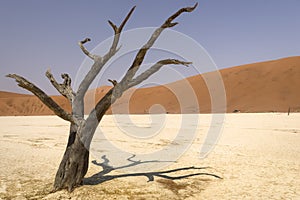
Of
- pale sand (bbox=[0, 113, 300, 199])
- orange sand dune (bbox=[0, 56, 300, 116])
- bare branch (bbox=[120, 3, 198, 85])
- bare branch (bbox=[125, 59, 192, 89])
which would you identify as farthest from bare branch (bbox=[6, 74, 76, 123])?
orange sand dune (bbox=[0, 56, 300, 116])

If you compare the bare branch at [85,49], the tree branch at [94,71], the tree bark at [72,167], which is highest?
the bare branch at [85,49]

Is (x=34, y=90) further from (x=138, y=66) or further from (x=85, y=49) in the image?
(x=138, y=66)

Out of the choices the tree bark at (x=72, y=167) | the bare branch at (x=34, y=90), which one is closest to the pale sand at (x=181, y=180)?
the tree bark at (x=72, y=167)

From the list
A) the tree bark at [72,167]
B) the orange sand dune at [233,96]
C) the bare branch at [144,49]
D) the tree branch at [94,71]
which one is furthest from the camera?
the orange sand dune at [233,96]

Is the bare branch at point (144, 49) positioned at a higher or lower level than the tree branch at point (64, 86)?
higher

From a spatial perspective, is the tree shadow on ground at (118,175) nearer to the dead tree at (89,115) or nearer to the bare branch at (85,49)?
the dead tree at (89,115)

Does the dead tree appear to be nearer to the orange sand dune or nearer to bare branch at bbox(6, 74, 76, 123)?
bare branch at bbox(6, 74, 76, 123)

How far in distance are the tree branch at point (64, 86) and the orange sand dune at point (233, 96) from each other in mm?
43030

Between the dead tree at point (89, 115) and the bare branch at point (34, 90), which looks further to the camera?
the dead tree at point (89, 115)

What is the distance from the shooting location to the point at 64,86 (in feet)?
22.9

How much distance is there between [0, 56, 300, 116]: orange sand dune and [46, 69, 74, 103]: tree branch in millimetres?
43030

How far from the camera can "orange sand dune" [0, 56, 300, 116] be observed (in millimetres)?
53000

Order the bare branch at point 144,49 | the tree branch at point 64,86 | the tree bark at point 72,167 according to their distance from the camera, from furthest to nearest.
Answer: the tree branch at point 64,86, the tree bark at point 72,167, the bare branch at point 144,49

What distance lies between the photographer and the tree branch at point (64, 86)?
6.79m
